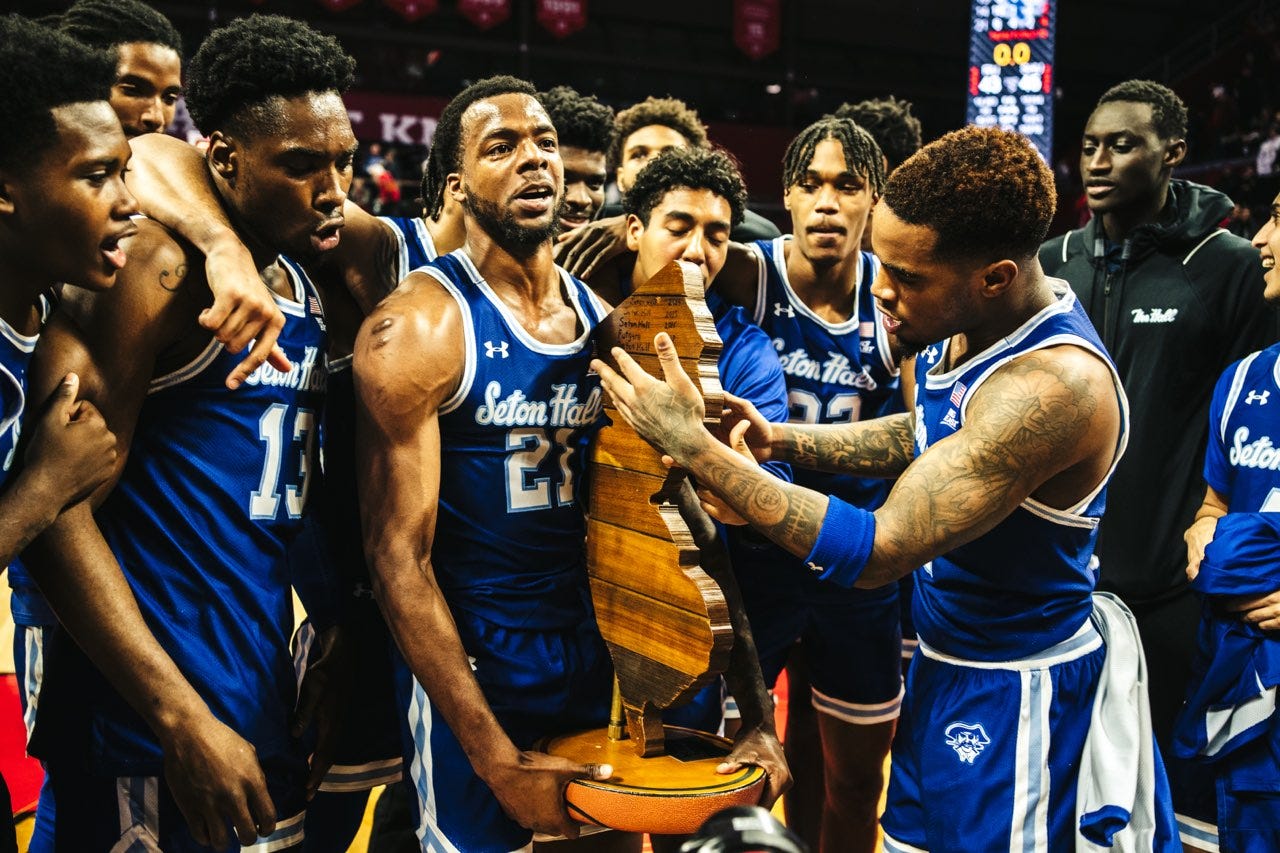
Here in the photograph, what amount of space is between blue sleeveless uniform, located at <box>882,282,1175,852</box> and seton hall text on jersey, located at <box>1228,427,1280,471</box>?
67 cm

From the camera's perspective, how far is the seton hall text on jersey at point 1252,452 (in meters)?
2.72

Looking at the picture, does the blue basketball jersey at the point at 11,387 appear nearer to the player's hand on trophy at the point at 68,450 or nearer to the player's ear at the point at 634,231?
the player's hand on trophy at the point at 68,450

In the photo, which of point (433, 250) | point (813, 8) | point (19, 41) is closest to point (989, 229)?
point (433, 250)

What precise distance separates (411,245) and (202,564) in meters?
1.25

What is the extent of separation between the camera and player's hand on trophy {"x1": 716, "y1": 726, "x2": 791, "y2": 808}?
215 cm

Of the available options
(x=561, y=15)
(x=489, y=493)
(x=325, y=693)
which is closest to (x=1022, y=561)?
(x=489, y=493)

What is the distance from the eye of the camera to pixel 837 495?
10.6 ft

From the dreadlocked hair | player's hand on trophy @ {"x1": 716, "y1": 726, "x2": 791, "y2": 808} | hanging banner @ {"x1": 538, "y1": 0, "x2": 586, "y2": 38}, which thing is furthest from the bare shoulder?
hanging banner @ {"x1": 538, "y1": 0, "x2": 586, "y2": 38}

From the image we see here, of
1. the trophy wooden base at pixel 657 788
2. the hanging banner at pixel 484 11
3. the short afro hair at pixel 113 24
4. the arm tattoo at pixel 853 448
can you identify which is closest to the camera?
the trophy wooden base at pixel 657 788

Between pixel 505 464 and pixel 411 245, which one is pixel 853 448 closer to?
pixel 505 464

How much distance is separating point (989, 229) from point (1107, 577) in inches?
73.8

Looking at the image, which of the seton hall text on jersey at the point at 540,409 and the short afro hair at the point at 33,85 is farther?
the seton hall text on jersey at the point at 540,409

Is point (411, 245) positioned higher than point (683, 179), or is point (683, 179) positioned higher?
point (683, 179)

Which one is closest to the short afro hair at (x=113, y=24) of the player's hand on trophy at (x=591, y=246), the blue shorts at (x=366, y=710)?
the player's hand on trophy at (x=591, y=246)
